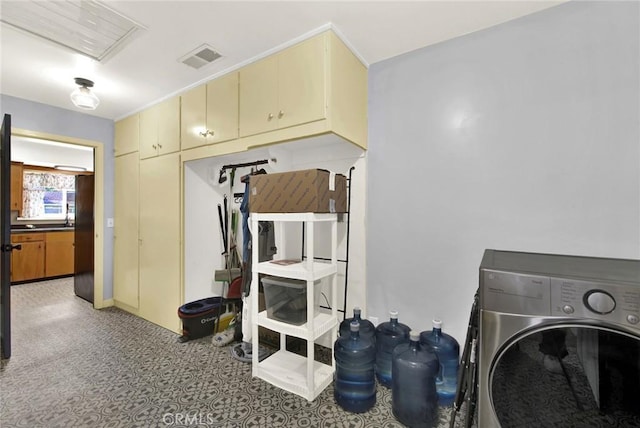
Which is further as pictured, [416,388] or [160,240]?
[160,240]

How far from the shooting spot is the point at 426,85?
6.10 feet

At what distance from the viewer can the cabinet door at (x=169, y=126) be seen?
2617mm

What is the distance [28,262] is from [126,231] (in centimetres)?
304

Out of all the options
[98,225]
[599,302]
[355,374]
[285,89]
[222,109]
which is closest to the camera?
[599,302]

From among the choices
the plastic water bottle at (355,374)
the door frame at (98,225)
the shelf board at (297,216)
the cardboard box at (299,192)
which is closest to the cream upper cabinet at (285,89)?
the cardboard box at (299,192)

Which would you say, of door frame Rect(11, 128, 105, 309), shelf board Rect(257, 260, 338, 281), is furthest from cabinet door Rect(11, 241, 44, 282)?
shelf board Rect(257, 260, 338, 281)

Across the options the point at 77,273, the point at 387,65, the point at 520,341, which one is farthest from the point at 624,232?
the point at 77,273

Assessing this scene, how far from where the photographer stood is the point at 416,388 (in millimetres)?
1461

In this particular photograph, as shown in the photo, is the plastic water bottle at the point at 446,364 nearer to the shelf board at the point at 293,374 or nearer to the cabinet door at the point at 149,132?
the shelf board at the point at 293,374

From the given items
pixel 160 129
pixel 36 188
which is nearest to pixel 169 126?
pixel 160 129

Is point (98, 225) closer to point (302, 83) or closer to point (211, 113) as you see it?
point (211, 113)

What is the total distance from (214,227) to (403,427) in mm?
2343

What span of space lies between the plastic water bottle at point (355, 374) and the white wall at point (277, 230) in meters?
0.45

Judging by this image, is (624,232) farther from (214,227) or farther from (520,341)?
(214,227)
